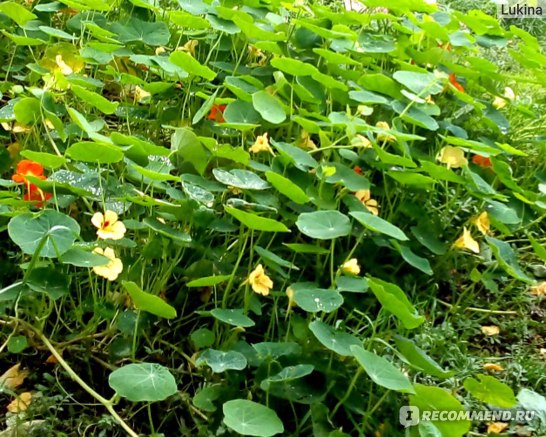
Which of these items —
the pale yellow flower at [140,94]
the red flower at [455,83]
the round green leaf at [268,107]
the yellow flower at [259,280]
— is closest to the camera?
the yellow flower at [259,280]

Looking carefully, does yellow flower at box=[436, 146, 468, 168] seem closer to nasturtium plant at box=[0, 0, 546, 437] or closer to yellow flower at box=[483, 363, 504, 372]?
nasturtium plant at box=[0, 0, 546, 437]

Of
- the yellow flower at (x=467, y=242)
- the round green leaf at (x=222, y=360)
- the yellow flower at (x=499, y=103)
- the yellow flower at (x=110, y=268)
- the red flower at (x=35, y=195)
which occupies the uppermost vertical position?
the yellow flower at (x=499, y=103)

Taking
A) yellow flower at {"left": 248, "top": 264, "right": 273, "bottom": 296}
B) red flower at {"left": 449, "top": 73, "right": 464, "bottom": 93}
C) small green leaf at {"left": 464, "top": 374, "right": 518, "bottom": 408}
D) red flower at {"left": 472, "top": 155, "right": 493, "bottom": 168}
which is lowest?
small green leaf at {"left": 464, "top": 374, "right": 518, "bottom": 408}

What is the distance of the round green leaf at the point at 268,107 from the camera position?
1781mm

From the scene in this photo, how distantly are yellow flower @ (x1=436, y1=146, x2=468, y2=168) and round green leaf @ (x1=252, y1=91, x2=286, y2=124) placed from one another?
1.52ft

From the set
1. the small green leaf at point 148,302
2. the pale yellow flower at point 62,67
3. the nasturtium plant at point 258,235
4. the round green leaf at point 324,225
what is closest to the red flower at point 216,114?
the nasturtium plant at point 258,235

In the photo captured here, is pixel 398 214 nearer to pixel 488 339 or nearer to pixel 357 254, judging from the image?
pixel 357 254

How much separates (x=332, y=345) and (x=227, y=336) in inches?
10.7

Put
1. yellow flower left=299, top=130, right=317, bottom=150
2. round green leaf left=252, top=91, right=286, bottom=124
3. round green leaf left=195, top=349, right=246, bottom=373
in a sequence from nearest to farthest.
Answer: round green leaf left=195, top=349, right=246, bottom=373, round green leaf left=252, top=91, right=286, bottom=124, yellow flower left=299, top=130, right=317, bottom=150

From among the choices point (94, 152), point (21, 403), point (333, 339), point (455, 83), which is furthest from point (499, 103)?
point (21, 403)

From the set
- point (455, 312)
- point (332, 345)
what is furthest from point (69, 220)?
point (455, 312)

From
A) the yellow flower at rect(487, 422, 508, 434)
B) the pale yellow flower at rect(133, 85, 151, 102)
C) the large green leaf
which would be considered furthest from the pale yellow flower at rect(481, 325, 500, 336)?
the pale yellow flower at rect(133, 85, 151, 102)

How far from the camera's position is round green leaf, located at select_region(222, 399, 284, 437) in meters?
1.20

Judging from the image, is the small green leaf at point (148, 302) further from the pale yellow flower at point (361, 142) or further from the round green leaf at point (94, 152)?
the pale yellow flower at point (361, 142)
